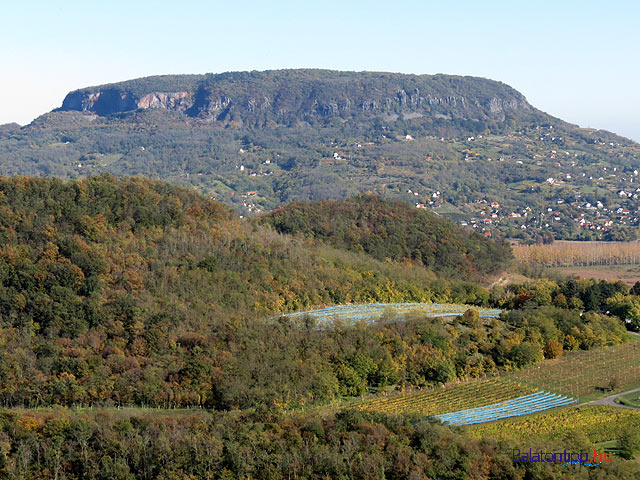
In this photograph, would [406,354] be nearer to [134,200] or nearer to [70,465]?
[70,465]

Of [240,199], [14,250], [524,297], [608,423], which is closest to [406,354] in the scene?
[608,423]

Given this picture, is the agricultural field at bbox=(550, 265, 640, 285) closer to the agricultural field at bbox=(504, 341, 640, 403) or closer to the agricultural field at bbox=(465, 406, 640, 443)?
the agricultural field at bbox=(504, 341, 640, 403)

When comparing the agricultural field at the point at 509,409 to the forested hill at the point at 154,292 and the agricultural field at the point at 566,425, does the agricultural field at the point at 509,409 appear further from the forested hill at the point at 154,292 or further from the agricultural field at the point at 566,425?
the forested hill at the point at 154,292

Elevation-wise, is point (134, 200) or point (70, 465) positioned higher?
point (134, 200)

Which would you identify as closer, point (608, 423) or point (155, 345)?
point (608, 423)

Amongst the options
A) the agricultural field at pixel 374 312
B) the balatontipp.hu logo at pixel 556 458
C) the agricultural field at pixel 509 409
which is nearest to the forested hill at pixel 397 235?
the agricultural field at pixel 374 312

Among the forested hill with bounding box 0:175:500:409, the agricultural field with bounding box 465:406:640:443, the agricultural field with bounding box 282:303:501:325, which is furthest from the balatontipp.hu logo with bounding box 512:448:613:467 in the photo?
the agricultural field with bounding box 282:303:501:325

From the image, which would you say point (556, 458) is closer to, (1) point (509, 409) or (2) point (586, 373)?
(1) point (509, 409)
